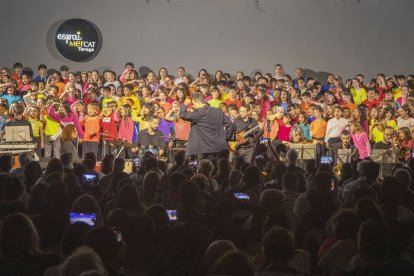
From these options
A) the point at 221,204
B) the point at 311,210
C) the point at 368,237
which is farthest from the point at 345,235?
the point at 221,204

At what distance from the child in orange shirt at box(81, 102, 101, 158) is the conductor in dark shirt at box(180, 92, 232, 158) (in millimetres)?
3530

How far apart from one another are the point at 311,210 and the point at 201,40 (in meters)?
15.4

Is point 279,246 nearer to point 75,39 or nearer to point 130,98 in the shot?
point 130,98

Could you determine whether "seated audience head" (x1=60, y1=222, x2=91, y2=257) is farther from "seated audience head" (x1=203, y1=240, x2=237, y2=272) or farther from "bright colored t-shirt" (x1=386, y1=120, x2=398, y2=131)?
"bright colored t-shirt" (x1=386, y1=120, x2=398, y2=131)

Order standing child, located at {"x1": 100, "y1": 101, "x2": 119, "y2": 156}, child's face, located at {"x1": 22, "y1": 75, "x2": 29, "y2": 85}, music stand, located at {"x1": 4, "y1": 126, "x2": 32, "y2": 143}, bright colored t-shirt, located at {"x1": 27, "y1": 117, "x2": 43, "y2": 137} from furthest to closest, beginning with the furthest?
child's face, located at {"x1": 22, "y1": 75, "x2": 29, "y2": 85}, standing child, located at {"x1": 100, "y1": 101, "x2": 119, "y2": 156}, bright colored t-shirt, located at {"x1": 27, "y1": 117, "x2": 43, "y2": 137}, music stand, located at {"x1": 4, "y1": 126, "x2": 32, "y2": 143}

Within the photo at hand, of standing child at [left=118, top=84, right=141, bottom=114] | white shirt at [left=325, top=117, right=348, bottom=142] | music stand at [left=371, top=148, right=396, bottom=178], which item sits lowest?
music stand at [left=371, top=148, right=396, bottom=178]

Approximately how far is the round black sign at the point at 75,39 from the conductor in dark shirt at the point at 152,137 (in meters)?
7.11

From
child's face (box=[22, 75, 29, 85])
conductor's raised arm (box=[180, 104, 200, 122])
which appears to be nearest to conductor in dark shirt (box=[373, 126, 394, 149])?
conductor's raised arm (box=[180, 104, 200, 122])

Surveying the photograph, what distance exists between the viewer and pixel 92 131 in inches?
574

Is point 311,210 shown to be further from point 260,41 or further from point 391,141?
point 260,41

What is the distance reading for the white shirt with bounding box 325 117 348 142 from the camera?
50.6 ft

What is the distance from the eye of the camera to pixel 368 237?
445 centimetres

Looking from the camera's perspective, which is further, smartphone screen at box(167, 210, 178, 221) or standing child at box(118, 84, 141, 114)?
standing child at box(118, 84, 141, 114)

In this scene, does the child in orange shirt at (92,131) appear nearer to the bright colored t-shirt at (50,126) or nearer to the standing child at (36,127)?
the bright colored t-shirt at (50,126)
